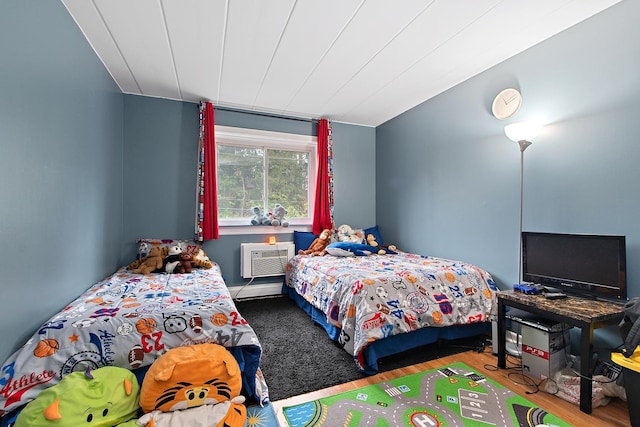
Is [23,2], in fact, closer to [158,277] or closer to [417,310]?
[158,277]

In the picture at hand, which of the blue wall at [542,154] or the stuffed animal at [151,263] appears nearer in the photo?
the blue wall at [542,154]

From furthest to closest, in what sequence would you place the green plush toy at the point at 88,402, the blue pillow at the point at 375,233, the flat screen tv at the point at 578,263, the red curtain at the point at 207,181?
the blue pillow at the point at 375,233
the red curtain at the point at 207,181
the flat screen tv at the point at 578,263
the green plush toy at the point at 88,402

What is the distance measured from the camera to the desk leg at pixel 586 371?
1592mm

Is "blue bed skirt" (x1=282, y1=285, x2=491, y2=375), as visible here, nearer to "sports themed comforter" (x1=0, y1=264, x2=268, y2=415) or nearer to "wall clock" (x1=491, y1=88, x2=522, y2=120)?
"sports themed comforter" (x1=0, y1=264, x2=268, y2=415)

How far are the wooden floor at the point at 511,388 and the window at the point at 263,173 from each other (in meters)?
2.43

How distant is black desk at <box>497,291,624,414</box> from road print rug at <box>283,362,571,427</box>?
257mm

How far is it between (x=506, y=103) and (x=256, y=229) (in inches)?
119

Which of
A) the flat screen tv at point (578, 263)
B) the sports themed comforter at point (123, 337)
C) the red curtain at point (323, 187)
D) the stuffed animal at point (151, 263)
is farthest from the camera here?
the red curtain at point (323, 187)

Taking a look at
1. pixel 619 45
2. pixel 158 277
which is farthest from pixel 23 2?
pixel 619 45

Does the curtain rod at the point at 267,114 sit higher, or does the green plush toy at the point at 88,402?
the curtain rod at the point at 267,114

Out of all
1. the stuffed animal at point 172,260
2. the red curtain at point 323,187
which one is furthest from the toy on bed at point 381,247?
the stuffed animal at point 172,260

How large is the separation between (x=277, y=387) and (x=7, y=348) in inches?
54.0

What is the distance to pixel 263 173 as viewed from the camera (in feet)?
13.1

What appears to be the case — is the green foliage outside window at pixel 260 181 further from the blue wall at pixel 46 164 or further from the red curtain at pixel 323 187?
the blue wall at pixel 46 164
